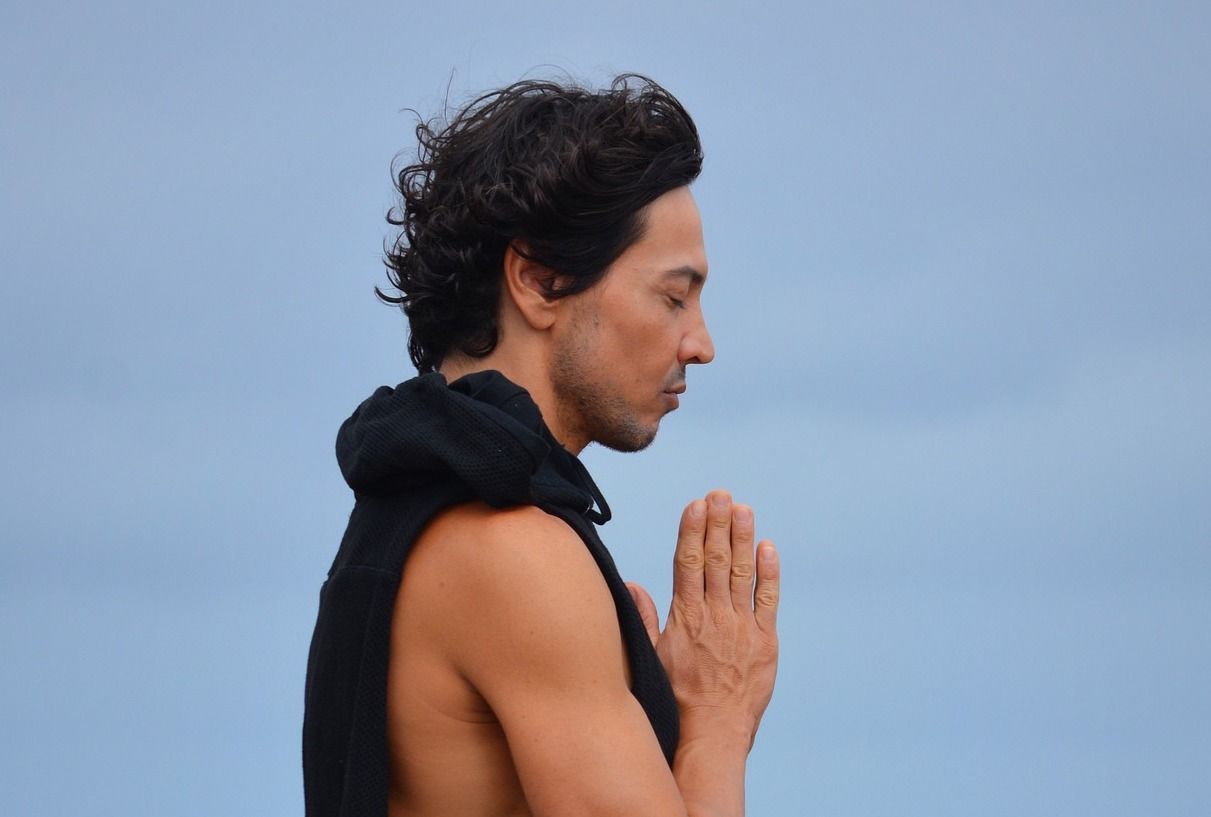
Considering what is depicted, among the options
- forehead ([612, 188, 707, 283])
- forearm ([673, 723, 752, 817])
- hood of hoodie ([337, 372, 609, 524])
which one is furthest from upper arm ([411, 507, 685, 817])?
forehead ([612, 188, 707, 283])

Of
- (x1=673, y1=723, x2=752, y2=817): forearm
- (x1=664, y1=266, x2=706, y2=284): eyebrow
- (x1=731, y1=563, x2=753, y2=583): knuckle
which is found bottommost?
(x1=673, y1=723, x2=752, y2=817): forearm

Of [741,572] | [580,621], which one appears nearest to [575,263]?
[741,572]

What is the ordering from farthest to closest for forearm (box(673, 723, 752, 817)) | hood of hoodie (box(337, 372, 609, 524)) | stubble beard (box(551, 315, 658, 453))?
stubble beard (box(551, 315, 658, 453)), forearm (box(673, 723, 752, 817)), hood of hoodie (box(337, 372, 609, 524))

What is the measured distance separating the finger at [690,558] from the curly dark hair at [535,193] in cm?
57

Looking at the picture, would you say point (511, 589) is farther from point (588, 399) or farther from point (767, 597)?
point (767, 597)

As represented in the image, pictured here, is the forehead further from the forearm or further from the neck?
the forearm

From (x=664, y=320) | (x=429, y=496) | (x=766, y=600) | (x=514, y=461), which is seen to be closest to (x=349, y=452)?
(x=429, y=496)

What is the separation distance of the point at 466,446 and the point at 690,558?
2.37 feet

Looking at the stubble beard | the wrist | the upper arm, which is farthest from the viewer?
the stubble beard

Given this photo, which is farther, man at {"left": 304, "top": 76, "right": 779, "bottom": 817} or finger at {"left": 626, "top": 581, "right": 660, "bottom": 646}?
finger at {"left": 626, "top": 581, "right": 660, "bottom": 646}

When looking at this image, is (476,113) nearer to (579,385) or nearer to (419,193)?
(419,193)

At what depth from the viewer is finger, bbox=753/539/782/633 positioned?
3578 mm

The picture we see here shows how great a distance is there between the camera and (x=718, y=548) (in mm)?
3535

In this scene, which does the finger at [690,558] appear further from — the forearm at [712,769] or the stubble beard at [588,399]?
the forearm at [712,769]
